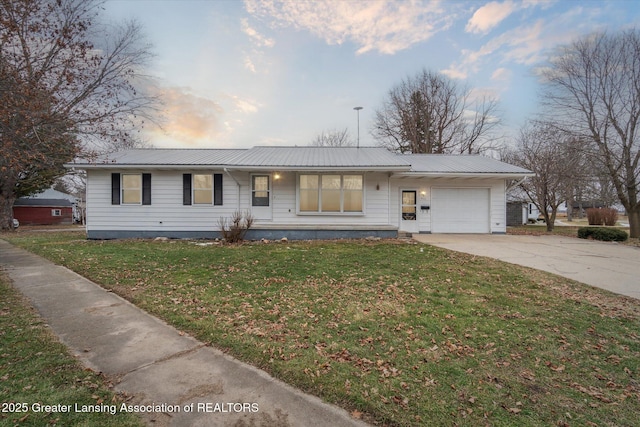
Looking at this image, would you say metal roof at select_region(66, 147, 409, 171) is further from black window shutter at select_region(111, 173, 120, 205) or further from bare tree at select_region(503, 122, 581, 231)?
bare tree at select_region(503, 122, 581, 231)

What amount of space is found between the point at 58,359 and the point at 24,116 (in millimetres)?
5660

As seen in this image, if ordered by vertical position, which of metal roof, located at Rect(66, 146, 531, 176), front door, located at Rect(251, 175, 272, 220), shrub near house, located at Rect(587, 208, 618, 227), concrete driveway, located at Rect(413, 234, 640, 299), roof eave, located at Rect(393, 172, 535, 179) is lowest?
concrete driveway, located at Rect(413, 234, 640, 299)

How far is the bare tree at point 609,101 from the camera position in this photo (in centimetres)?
1293

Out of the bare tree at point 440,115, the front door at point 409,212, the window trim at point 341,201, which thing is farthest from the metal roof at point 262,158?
the bare tree at point 440,115

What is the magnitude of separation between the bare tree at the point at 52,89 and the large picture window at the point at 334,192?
21.0 ft

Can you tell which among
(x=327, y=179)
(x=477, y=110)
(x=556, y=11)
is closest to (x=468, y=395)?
(x=327, y=179)

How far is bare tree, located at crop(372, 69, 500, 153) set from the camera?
77.7 feet

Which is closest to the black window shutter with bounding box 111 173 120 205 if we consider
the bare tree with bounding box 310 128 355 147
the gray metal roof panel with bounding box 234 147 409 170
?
the gray metal roof panel with bounding box 234 147 409 170

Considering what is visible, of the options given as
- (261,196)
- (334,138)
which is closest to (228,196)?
(261,196)

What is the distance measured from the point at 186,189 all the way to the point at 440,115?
22.0 metres

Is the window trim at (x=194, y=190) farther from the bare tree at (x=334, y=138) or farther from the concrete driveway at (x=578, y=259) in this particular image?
the bare tree at (x=334, y=138)

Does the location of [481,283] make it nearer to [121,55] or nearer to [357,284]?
[357,284]

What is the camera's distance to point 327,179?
1137 cm

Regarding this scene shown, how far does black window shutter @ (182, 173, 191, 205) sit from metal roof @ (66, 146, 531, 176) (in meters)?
0.62
